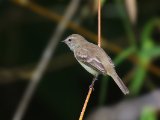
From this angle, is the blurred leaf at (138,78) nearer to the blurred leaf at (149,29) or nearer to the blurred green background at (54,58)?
the blurred leaf at (149,29)

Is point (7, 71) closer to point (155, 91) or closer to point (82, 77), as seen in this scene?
point (82, 77)

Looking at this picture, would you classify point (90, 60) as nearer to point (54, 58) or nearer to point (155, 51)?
point (155, 51)

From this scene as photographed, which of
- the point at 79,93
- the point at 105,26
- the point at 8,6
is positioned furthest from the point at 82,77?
the point at 8,6

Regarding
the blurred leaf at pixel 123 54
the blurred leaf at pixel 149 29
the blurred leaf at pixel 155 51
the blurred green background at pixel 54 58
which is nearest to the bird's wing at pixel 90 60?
the blurred leaf at pixel 123 54

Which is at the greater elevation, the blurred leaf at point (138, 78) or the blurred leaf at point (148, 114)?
the blurred leaf at point (138, 78)

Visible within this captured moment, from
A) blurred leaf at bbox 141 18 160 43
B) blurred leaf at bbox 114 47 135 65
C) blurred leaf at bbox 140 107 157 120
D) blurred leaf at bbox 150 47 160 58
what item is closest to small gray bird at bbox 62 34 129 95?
blurred leaf at bbox 114 47 135 65

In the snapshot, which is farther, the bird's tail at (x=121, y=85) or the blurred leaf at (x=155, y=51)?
the blurred leaf at (x=155, y=51)

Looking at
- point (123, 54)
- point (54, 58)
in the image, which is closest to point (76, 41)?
point (123, 54)
